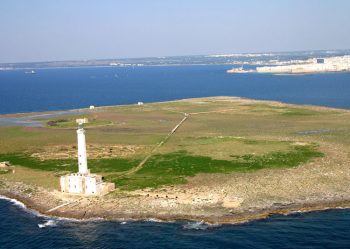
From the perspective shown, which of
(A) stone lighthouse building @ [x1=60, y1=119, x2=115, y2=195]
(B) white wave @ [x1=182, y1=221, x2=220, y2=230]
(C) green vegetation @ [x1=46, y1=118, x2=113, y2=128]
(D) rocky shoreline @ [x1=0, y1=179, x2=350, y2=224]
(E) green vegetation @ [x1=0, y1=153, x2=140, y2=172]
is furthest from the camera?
(C) green vegetation @ [x1=46, y1=118, x2=113, y2=128]

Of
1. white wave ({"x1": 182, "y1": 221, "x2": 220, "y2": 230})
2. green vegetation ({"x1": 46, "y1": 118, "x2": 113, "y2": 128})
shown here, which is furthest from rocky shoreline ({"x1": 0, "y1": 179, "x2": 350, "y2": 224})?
green vegetation ({"x1": 46, "y1": 118, "x2": 113, "y2": 128})

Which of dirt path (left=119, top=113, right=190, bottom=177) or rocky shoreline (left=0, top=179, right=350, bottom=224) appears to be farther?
dirt path (left=119, top=113, right=190, bottom=177)

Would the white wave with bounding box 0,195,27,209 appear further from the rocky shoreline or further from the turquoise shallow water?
the turquoise shallow water

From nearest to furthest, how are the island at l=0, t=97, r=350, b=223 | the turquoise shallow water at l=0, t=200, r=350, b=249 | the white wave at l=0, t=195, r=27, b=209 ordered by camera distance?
the turquoise shallow water at l=0, t=200, r=350, b=249
the island at l=0, t=97, r=350, b=223
the white wave at l=0, t=195, r=27, b=209

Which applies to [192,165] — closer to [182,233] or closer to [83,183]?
[83,183]

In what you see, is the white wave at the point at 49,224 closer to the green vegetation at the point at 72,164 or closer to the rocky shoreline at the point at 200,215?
the rocky shoreline at the point at 200,215

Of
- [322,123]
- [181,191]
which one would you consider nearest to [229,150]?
[181,191]

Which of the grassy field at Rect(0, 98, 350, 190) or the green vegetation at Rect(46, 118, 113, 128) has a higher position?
the green vegetation at Rect(46, 118, 113, 128)

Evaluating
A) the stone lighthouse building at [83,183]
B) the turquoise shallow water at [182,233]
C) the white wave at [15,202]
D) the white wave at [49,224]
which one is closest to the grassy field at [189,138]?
the stone lighthouse building at [83,183]
